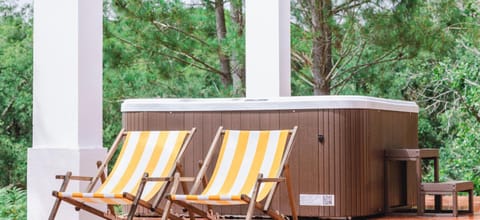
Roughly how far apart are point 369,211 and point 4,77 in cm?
1136

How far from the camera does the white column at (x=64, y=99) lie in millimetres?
6523

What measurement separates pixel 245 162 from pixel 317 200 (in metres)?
0.97

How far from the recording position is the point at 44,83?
6.68m

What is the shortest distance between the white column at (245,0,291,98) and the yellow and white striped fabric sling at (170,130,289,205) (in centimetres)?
223

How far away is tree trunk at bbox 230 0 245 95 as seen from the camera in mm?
15277

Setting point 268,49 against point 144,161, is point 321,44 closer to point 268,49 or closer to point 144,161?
point 268,49

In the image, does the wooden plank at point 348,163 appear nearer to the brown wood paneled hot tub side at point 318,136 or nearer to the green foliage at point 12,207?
the brown wood paneled hot tub side at point 318,136

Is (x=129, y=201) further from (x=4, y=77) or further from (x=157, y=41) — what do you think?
(x=4, y=77)

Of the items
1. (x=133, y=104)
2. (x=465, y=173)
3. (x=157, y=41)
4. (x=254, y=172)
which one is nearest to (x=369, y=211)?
(x=254, y=172)

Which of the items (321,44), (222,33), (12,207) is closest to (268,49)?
(12,207)

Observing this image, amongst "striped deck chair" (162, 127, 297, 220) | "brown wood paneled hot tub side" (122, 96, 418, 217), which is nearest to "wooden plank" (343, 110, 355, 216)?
"brown wood paneled hot tub side" (122, 96, 418, 217)

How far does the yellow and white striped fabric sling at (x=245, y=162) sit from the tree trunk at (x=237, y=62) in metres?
8.53

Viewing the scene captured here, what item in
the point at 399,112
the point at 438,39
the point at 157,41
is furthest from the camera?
the point at 157,41

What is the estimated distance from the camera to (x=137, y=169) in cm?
631
